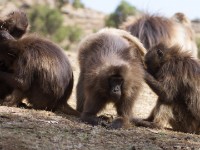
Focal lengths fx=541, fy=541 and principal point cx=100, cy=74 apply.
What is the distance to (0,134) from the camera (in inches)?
244

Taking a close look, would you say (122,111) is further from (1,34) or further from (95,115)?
(1,34)

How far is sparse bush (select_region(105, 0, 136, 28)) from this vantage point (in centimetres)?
3275

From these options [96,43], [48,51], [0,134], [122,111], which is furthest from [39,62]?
[0,134]

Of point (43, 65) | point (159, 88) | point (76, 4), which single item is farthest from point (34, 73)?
point (76, 4)

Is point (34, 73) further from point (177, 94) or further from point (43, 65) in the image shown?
point (177, 94)

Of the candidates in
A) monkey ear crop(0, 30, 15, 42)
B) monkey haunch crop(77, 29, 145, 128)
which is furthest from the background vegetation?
monkey haunch crop(77, 29, 145, 128)

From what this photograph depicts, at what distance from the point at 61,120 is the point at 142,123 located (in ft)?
4.71

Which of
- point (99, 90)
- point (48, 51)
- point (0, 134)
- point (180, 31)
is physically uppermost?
point (180, 31)

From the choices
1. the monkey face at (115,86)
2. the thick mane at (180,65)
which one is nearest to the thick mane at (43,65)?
the monkey face at (115,86)

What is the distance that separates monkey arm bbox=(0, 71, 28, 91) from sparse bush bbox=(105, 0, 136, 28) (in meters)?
24.4

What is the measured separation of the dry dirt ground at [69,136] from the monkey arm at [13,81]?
18.4 inches

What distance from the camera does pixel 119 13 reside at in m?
33.5

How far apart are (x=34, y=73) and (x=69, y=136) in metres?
1.95

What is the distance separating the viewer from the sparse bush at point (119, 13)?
32750 mm
